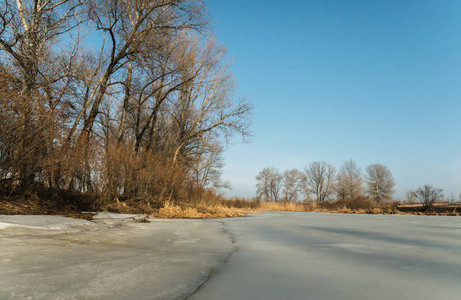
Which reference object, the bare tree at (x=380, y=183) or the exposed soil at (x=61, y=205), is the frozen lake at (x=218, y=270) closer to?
the exposed soil at (x=61, y=205)

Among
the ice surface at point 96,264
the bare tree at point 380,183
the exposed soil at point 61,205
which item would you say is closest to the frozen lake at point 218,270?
the ice surface at point 96,264

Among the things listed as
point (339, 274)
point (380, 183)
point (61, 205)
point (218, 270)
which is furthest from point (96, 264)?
point (380, 183)

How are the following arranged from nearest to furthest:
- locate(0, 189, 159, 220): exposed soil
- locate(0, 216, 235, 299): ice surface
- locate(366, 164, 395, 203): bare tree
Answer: locate(0, 216, 235, 299): ice surface → locate(0, 189, 159, 220): exposed soil → locate(366, 164, 395, 203): bare tree

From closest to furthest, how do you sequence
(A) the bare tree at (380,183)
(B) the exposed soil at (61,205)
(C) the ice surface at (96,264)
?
(C) the ice surface at (96,264) → (B) the exposed soil at (61,205) → (A) the bare tree at (380,183)

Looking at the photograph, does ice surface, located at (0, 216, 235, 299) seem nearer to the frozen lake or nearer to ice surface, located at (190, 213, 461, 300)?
the frozen lake

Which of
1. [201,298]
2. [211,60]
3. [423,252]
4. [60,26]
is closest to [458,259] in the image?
[423,252]

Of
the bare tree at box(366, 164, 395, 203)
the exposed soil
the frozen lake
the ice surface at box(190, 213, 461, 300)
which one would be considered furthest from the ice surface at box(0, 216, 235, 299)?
the bare tree at box(366, 164, 395, 203)

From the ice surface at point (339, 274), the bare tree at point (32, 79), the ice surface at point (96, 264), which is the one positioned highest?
the bare tree at point (32, 79)

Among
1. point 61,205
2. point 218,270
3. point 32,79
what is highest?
point 32,79

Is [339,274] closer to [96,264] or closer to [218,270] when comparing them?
[218,270]

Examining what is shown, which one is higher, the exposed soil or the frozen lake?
the exposed soil

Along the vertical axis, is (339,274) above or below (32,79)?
below

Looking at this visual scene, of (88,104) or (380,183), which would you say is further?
(380,183)

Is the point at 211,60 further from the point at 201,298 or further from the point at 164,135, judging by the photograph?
the point at 201,298
